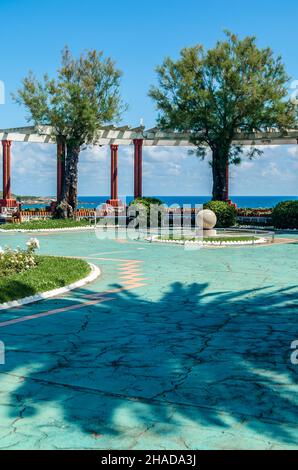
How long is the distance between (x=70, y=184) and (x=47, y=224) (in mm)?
4545

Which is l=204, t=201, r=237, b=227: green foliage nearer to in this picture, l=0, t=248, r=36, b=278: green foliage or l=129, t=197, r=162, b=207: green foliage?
l=129, t=197, r=162, b=207: green foliage

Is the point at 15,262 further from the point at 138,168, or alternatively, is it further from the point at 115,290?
the point at 138,168

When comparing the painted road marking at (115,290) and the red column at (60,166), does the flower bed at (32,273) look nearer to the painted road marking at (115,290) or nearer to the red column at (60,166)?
the painted road marking at (115,290)

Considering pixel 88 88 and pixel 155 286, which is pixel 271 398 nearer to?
pixel 155 286

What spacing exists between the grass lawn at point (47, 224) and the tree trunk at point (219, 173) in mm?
8669

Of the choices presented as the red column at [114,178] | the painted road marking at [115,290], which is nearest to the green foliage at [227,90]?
the red column at [114,178]

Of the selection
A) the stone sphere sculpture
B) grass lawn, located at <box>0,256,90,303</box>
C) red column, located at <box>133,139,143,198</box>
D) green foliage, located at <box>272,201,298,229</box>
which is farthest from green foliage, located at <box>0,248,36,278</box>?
red column, located at <box>133,139,143,198</box>

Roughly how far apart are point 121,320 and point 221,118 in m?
27.3

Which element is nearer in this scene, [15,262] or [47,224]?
[15,262]

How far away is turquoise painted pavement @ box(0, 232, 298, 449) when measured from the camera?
5031mm

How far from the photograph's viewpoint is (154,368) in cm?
687

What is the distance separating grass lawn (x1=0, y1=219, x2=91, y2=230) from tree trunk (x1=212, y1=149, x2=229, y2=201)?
867cm

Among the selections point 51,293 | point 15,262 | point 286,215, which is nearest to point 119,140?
point 286,215
